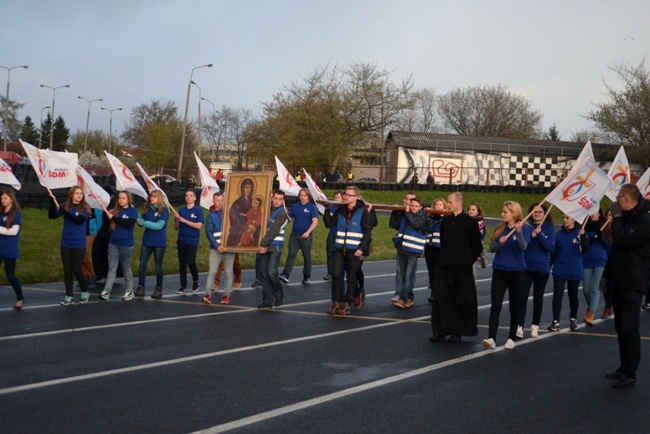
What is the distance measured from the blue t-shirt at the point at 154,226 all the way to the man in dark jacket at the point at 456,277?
→ 18.1 ft

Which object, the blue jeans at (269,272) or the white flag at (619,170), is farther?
the white flag at (619,170)

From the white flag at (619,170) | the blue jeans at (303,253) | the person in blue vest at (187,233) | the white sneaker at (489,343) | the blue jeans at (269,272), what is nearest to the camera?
the white sneaker at (489,343)

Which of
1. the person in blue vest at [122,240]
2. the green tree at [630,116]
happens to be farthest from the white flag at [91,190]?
the green tree at [630,116]

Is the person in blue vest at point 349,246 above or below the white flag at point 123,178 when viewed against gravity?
below

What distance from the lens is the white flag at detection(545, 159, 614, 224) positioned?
1140cm

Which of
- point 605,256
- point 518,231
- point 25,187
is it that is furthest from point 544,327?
point 25,187

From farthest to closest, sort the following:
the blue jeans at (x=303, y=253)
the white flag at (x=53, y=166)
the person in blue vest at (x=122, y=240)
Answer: the blue jeans at (x=303, y=253) → the person in blue vest at (x=122, y=240) → the white flag at (x=53, y=166)

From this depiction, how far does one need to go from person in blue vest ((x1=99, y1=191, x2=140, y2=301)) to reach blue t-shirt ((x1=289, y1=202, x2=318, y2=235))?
415cm

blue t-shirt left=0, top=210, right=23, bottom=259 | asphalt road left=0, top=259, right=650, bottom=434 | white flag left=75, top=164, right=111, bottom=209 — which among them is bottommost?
asphalt road left=0, top=259, right=650, bottom=434

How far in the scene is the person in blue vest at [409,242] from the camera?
14.1 metres

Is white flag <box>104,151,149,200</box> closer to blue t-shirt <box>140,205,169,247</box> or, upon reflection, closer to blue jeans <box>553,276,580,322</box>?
blue t-shirt <box>140,205,169,247</box>

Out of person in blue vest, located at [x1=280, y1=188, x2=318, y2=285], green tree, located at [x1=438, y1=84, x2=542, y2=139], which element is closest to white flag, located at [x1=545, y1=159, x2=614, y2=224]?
person in blue vest, located at [x1=280, y1=188, x2=318, y2=285]

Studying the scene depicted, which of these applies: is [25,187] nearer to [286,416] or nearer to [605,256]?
[605,256]

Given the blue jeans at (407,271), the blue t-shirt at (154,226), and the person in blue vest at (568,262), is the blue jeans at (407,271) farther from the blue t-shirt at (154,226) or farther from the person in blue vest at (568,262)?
the blue t-shirt at (154,226)
